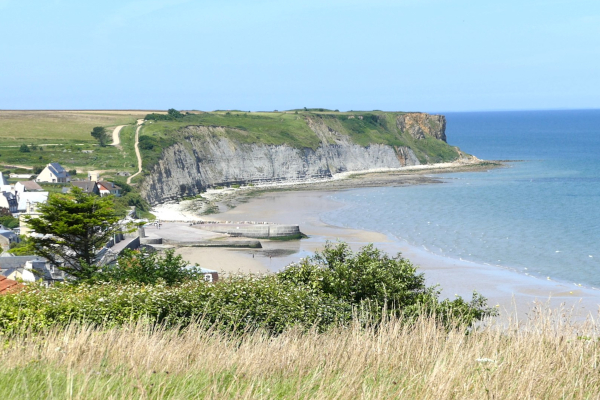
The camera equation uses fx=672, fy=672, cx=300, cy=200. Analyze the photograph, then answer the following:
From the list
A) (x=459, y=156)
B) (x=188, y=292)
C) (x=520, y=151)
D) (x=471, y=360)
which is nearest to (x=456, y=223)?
(x=188, y=292)

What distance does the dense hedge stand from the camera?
40.4ft

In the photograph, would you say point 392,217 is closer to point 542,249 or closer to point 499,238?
point 499,238

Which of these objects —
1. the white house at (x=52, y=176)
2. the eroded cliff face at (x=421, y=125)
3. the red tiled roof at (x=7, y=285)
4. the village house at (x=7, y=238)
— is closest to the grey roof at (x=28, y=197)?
the white house at (x=52, y=176)

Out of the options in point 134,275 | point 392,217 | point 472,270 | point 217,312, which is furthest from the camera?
point 392,217

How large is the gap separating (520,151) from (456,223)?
368 feet

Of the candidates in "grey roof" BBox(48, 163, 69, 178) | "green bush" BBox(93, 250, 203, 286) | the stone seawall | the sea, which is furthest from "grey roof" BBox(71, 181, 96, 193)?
"green bush" BBox(93, 250, 203, 286)

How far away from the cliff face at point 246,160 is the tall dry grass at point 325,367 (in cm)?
7262

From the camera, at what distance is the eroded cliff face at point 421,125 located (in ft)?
516

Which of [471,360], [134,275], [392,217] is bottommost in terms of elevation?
[392,217]

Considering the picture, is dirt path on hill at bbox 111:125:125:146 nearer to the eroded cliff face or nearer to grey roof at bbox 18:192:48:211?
grey roof at bbox 18:192:48:211

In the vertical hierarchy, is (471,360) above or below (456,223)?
above

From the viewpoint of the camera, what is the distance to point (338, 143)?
436 ft

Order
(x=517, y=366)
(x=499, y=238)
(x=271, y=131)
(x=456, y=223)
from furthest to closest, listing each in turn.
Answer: (x=271, y=131) → (x=456, y=223) → (x=499, y=238) → (x=517, y=366)

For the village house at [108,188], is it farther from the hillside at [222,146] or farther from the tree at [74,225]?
the tree at [74,225]
